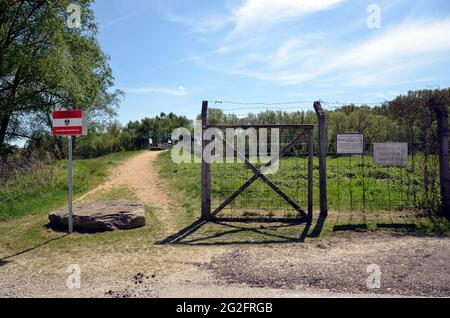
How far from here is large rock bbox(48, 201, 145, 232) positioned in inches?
360

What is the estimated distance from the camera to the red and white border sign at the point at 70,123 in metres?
9.02

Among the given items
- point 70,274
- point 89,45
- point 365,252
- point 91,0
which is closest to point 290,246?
point 365,252

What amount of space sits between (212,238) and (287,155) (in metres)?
3.19

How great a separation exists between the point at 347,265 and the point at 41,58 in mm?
16650

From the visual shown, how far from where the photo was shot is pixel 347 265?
20.4 ft

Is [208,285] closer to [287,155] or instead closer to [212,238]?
[212,238]

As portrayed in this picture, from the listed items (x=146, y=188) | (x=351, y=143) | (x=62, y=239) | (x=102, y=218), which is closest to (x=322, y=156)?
(x=351, y=143)

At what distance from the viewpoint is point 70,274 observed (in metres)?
6.27

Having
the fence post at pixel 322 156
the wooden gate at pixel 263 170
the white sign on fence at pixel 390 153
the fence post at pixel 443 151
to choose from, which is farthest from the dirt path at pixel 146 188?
the fence post at pixel 443 151

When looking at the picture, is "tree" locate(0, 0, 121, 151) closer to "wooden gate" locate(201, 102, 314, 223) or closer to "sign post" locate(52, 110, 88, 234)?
"sign post" locate(52, 110, 88, 234)

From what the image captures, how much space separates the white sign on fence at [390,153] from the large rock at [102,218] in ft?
19.4

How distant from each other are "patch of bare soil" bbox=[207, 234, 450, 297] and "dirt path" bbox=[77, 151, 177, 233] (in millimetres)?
3010

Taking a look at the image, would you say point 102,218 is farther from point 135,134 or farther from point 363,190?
point 135,134

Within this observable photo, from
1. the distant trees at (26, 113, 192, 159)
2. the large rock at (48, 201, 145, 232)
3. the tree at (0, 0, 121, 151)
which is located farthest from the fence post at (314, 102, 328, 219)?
the distant trees at (26, 113, 192, 159)
